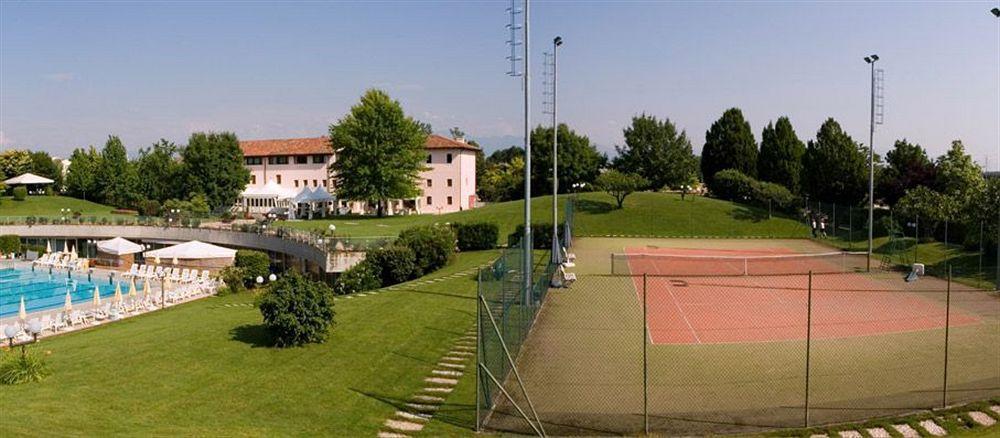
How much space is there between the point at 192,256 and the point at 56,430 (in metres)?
27.6

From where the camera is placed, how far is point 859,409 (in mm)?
11570

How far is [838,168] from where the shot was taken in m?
51.6

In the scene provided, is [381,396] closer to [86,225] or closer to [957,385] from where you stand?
[957,385]

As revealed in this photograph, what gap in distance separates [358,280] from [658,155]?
113ft

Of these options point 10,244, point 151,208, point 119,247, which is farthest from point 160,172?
point 119,247

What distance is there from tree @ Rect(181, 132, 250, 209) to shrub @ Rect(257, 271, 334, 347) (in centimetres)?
5745

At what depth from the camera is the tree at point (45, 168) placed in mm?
92644

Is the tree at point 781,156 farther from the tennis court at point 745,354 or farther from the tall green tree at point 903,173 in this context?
the tennis court at point 745,354

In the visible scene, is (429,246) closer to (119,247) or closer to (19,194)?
(119,247)

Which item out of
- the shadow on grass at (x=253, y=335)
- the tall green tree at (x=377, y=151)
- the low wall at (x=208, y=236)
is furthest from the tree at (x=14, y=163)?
the shadow on grass at (x=253, y=335)

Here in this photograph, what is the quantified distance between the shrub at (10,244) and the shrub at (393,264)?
34.2m

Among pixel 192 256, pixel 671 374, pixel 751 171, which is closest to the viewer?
pixel 671 374

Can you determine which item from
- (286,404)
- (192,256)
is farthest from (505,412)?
(192,256)

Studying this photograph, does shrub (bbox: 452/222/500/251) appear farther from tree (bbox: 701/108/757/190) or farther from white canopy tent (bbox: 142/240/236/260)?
tree (bbox: 701/108/757/190)
